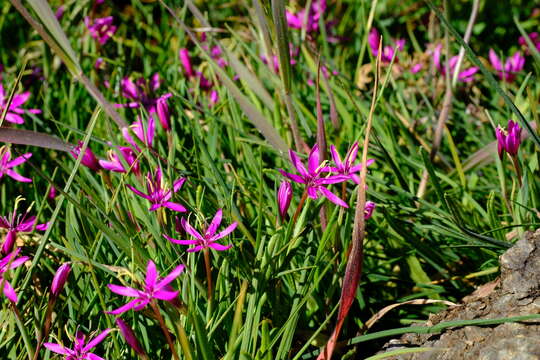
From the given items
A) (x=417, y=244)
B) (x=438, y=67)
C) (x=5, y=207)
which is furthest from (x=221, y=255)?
(x=438, y=67)

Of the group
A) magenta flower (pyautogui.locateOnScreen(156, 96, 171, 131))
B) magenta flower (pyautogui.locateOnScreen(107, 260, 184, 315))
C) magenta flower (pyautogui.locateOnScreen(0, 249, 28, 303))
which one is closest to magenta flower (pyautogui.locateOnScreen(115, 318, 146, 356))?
magenta flower (pyautogui.locateOnScreen(107, 260, 184, 315))

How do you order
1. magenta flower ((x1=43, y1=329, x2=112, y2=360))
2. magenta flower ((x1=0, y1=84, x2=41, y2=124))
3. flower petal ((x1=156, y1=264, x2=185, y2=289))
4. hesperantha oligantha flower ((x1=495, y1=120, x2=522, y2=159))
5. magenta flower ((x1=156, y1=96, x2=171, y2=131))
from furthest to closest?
1. magenta flower ((x1=0, y1=84, x2=41, y2=124))
2. magenta flower ((x1=156, y1=96, x2=171, y2=131))
3. hesperantha oligantha flower ((x1=495, y1=120, x2=522, y2=159))
4. magenta flower ((x1=43, y1=329, x2=112, y2=360))
5. flower petal ((x1=156, y1=264, x2=185, y2=289))

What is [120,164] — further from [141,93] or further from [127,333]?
[141,93]

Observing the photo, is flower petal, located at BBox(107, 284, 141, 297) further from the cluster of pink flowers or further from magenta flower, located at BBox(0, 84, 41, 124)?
magenta flower, located at BBox(0, 84, 41, 124)

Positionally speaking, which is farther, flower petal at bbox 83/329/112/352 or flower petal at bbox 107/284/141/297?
flower petal at bbox 83/329/112/352

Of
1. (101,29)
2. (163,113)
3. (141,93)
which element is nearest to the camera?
(163,113)

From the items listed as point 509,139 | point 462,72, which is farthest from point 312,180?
point 462,72

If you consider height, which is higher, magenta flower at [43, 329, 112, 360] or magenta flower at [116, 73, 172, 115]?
magenta flower at [116, 73, 172, 115]
